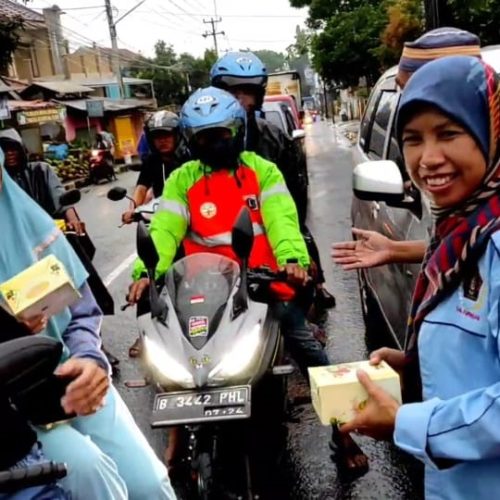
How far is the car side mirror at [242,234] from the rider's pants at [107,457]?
3.28 ft

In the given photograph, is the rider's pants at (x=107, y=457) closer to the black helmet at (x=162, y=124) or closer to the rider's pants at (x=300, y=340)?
the rider's pants at (x=300, y=340)

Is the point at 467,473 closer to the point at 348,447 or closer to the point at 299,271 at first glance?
the point at 299,271

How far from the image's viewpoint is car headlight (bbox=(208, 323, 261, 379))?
2910 mm

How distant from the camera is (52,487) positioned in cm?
177

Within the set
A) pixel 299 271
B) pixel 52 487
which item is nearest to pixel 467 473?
pixel 52 487

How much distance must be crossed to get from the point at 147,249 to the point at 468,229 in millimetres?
1942

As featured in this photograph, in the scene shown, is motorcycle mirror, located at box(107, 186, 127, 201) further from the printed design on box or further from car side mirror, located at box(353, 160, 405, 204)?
the printed design on box

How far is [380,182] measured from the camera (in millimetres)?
3428

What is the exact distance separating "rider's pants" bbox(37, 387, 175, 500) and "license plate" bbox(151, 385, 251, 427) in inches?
19.7

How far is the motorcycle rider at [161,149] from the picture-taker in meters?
5.45

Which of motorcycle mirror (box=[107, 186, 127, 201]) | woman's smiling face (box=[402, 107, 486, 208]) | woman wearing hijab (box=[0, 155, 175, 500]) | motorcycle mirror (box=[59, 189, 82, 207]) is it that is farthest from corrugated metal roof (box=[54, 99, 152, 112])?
woman's smiling face (box=[402, 107, 486, 208])

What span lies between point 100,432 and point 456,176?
1.22 metres

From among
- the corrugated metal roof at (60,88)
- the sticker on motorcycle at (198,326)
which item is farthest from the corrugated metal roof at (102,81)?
the sticker on motorcycle at (198,326)

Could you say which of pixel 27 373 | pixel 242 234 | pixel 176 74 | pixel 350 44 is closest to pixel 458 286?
pixel 27 373
